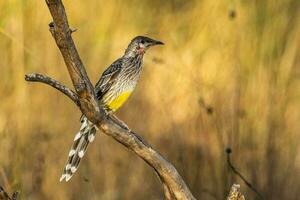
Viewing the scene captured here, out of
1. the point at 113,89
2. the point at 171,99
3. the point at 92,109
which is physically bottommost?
the point at 92,109

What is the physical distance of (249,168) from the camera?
243 inches

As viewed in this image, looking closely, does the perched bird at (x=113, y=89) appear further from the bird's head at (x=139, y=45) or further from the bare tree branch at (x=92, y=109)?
the bare tree branch at (x=92, y=109)

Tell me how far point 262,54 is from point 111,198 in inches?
50.0

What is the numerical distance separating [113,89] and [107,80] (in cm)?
13

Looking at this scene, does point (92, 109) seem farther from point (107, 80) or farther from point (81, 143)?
point (107, 80)

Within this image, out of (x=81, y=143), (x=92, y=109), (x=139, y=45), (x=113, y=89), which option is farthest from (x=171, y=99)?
(x=92, y=109)

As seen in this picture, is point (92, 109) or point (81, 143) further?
point (81, 143)

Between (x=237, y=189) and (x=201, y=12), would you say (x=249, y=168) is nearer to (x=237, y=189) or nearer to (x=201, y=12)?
(x=201, y=12)

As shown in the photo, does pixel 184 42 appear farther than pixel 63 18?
Yes

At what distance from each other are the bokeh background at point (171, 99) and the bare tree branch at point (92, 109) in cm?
163

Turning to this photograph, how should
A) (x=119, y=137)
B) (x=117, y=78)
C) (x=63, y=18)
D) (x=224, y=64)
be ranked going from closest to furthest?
1. (x=63, y=18)
2. (x=119, y=137)
3. (x=117, y=78)
4. (x=224, y=64)

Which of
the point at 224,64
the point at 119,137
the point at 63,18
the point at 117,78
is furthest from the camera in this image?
the point at 224,64

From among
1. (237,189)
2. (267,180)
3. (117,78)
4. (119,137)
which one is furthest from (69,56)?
(267,180)

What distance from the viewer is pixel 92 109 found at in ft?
12.5
